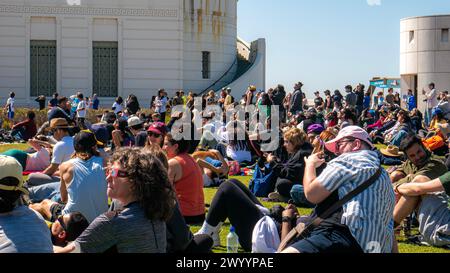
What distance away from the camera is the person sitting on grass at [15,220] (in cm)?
598

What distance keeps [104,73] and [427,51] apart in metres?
15.7

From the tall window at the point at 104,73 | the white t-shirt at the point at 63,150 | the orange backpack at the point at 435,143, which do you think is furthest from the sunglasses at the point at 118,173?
the tall window at the point at 104,73

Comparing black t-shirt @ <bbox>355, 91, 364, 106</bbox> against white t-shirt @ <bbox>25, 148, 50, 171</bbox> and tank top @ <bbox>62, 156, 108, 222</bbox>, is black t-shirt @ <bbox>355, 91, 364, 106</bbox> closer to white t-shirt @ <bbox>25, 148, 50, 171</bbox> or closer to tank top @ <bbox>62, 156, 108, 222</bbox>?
white t-shirt @ <bbox>25, 148, 50, 171</bbox>

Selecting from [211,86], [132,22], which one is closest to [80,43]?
[132,22]

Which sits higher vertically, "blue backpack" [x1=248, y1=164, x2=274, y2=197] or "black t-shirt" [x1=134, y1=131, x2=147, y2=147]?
"black t-shirt" [x1=134, y1=131, x2=147, y2=147]

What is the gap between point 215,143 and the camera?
21156 mm

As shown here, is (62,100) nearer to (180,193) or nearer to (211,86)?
(180,193)

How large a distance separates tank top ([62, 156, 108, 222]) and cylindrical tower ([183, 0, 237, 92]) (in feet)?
108

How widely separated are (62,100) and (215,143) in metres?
4.70

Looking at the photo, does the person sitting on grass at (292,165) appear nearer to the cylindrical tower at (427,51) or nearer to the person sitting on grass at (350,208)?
the person sitting on grass at (350,208)

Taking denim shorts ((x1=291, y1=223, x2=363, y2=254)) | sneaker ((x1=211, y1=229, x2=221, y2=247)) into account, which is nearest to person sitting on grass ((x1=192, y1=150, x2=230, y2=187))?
sneaker ((x1=211, y1=229, x2=221, y2=247))

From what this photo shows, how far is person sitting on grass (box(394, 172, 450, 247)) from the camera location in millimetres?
9930

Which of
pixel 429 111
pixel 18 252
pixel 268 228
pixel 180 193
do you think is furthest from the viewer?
pixel 429 111
